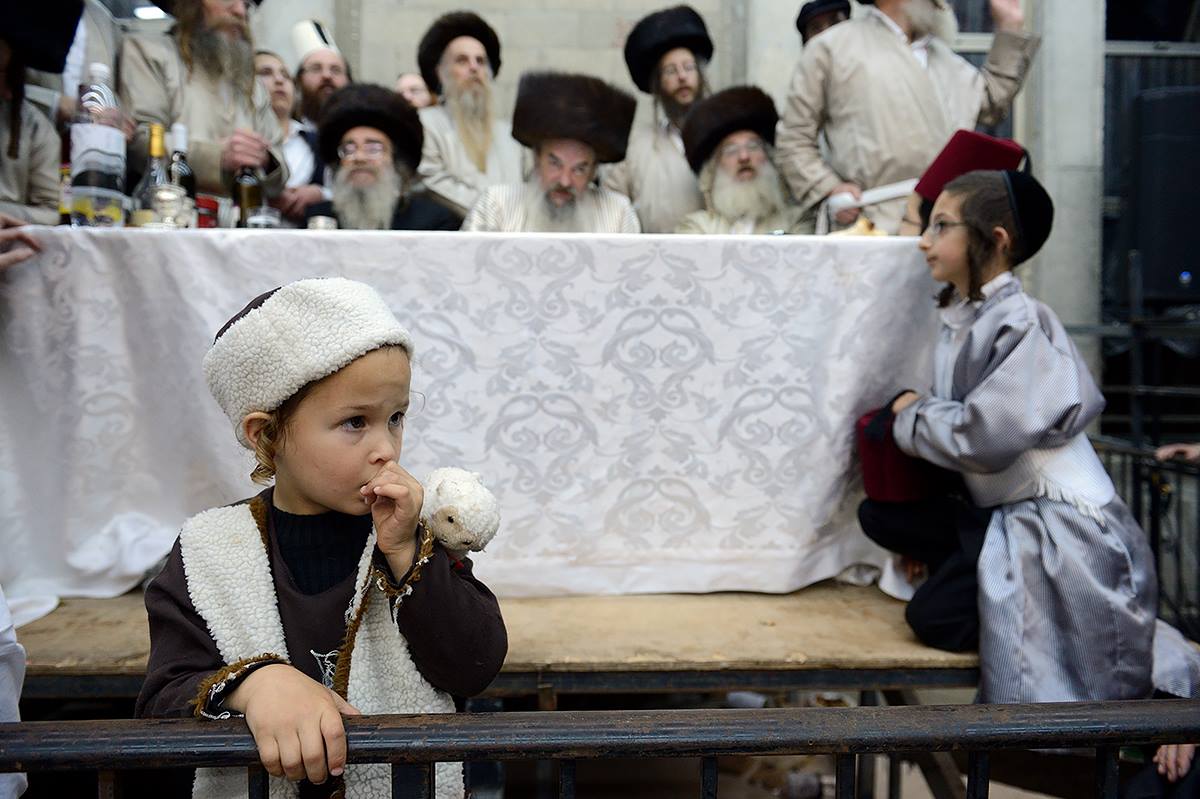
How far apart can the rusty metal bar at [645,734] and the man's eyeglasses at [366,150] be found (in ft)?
10.4

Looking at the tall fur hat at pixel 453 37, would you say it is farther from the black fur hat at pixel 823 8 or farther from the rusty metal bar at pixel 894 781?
the rusty metal bar at pixel 894 781

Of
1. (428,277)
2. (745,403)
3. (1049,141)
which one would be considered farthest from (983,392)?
(1049,141)

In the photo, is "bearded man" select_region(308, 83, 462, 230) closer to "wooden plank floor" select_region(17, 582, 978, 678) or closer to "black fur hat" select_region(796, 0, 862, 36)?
"wooden plank floor" select_region(17, 582, 978, 678)

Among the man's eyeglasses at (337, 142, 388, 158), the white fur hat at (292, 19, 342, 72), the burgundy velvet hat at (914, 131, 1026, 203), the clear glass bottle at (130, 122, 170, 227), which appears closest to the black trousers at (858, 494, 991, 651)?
the burgundy velvet hat at (914, 131, 1026, 203)

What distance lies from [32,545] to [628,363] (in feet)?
5.28

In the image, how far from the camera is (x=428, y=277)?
2.40m

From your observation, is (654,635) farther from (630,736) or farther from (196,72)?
(196,72)

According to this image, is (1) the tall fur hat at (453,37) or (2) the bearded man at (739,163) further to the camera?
(1) the tall fur hat at (453,37)

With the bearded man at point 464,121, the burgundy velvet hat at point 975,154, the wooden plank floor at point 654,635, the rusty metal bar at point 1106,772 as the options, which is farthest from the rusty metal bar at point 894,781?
the bearded man at point 464,121

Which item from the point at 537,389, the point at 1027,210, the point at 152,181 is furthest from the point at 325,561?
the point at 152,181

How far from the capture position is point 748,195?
395cm

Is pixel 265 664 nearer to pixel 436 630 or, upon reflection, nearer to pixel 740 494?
pixel 436 630

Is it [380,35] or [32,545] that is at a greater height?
[380,35]

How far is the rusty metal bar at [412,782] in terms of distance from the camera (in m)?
0.87
